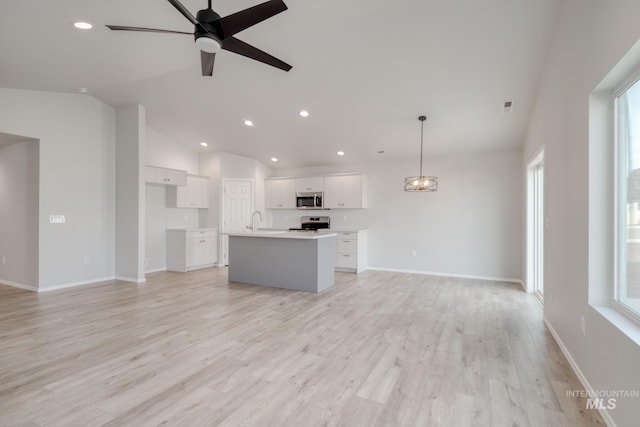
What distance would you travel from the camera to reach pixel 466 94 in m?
4.03

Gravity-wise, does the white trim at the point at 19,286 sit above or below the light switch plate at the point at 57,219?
below

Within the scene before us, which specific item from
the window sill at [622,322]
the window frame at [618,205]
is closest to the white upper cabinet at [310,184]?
the window frame at [618,205]

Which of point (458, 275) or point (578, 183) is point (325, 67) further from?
point (458, 275)

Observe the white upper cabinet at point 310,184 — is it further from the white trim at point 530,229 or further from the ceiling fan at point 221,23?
the ceiling fan at point 221,23

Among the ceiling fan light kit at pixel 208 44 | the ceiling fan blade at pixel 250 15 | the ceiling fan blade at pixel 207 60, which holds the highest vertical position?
the ceiling fan blade at pixel 250 15

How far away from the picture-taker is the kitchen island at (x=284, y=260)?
4855 mm

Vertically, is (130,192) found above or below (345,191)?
below

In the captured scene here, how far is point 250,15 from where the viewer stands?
2.22 m

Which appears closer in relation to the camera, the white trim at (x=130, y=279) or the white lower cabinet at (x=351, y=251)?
the white trim at (x=130, y=279)

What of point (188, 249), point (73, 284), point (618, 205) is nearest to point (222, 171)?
point (188, 249)

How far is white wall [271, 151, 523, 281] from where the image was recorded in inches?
223

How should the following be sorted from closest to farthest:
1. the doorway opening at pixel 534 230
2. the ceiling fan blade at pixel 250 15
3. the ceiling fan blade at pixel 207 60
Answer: the ceiling fan blade at pixel 250 15 < the ceiling fan blade at pixel 207 60 < the doorway opening at pixel 534 230

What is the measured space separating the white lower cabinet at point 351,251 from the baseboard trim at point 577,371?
3.48 metres

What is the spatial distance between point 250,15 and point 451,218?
17.2ft
